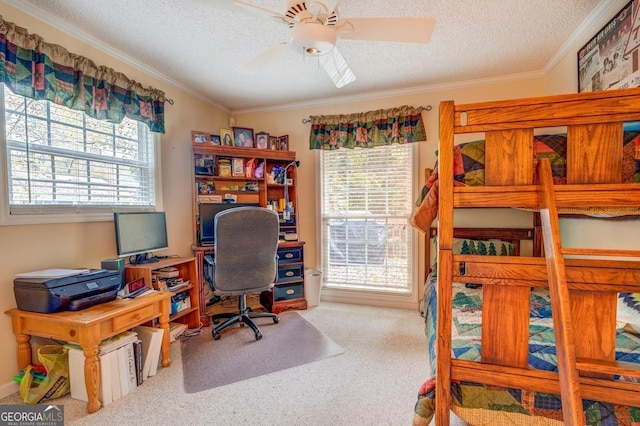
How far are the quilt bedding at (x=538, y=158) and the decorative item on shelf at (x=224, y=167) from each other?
8.45 ft

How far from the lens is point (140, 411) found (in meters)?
1.69

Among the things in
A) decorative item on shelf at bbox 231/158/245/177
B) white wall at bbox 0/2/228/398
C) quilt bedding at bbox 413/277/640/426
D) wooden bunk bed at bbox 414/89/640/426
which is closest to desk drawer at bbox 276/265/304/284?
white wall at bbox 0/2/228/398

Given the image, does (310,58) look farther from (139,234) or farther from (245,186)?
(139,234)

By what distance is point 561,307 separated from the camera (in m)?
0.82

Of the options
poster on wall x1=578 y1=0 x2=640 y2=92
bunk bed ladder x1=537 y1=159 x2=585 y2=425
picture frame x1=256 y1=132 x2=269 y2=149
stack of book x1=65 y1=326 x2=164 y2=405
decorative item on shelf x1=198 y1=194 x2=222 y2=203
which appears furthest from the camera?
picture frame x1=256 y1=132 x2=269 y2=149

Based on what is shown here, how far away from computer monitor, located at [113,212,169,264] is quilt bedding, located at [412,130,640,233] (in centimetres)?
221

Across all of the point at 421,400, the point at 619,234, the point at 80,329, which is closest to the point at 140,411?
the point at 80,329

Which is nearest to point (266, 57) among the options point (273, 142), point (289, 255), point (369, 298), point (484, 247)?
point (273, 142)

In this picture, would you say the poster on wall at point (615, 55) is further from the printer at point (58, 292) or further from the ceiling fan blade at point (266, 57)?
the printer at point (58, 292)

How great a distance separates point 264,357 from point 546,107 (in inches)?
90.4

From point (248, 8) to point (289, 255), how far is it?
239cm

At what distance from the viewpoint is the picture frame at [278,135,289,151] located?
3.65 metres

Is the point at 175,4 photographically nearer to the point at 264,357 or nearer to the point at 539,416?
the point at 264,357

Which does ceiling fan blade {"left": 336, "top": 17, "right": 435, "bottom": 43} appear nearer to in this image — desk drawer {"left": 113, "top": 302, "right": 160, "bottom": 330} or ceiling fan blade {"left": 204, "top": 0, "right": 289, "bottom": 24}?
ceiling fan blade {"left": 204, "top": 0, "right": 289, "bottom": 24}
